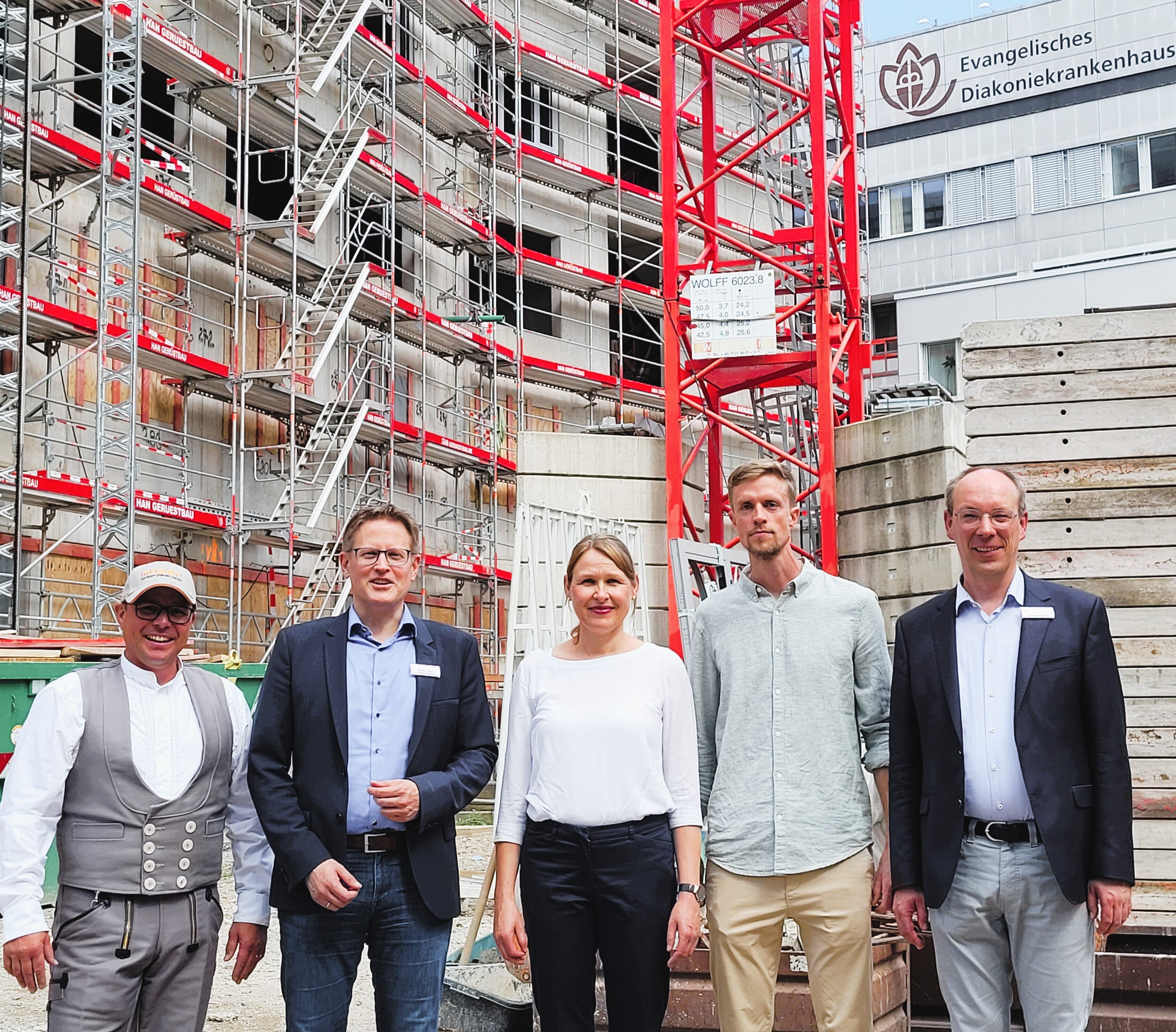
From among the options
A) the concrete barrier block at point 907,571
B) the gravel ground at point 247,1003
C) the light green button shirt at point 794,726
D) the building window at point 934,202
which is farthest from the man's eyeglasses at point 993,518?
the building window at point 934,202

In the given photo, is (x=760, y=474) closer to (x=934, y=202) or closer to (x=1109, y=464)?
(x=1109, y=464)

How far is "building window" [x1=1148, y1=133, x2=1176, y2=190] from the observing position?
31422 mm

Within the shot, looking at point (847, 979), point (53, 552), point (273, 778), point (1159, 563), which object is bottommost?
point (847, 979)

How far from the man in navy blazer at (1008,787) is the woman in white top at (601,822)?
0.64 metres

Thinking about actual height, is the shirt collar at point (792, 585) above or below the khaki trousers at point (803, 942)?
above

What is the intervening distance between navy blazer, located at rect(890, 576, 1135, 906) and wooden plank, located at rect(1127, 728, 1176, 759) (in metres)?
2.12

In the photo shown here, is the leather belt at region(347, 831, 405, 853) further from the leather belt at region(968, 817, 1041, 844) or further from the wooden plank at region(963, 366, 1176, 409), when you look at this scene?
the wooden plank at region(963, 366, 1176, 409)

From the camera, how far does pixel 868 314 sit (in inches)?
1203

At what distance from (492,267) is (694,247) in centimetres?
786

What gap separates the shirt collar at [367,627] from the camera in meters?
4.09


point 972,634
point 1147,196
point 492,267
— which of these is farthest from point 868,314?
point 972,634

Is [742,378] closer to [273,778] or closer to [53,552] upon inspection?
[53,552]

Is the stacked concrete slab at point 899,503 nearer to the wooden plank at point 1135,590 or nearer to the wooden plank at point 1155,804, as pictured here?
the wooden plank at point 1135,590

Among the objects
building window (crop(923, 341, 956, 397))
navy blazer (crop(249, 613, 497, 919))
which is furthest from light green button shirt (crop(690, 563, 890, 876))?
building window (crop(923, 341, 956, 397))
